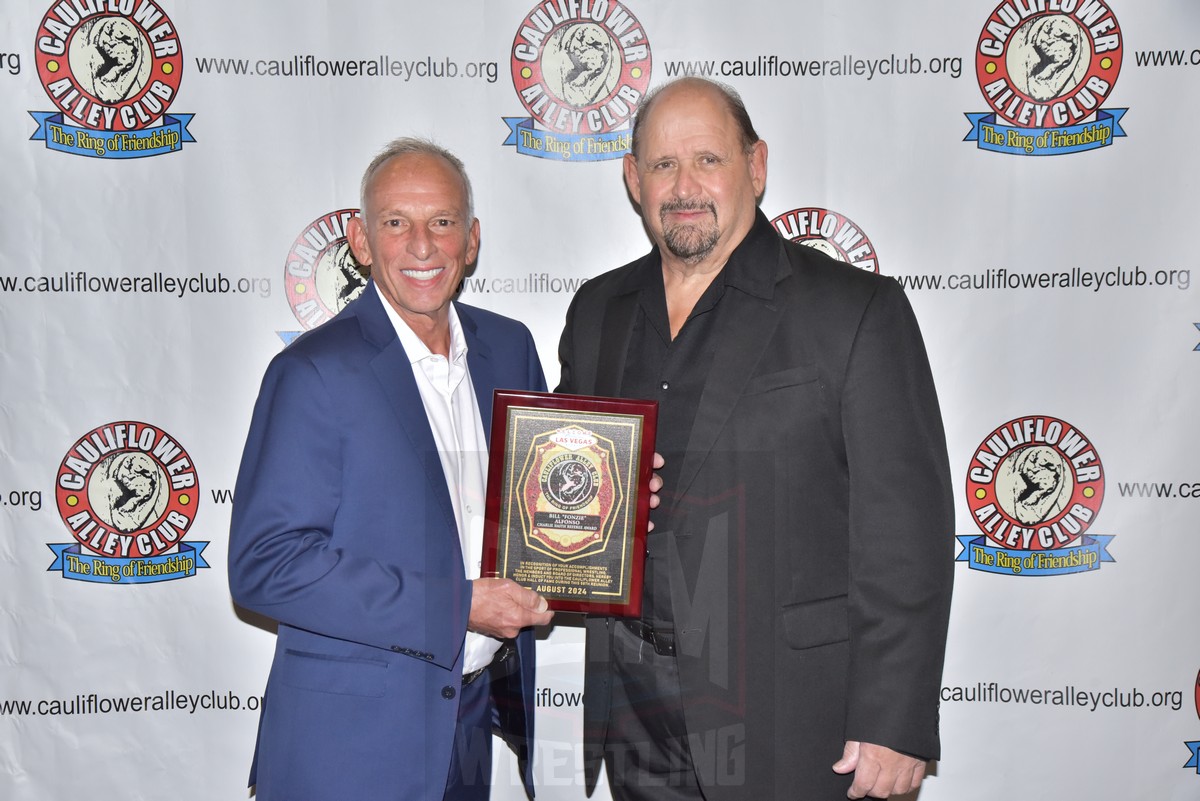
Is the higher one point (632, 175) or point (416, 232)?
point (632, 175)

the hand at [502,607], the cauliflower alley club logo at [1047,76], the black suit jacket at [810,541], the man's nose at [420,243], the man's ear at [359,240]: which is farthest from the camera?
the cauliflower alley club logo at [1047,76]

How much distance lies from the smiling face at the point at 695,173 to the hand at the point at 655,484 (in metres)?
0.55

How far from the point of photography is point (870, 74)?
318 centimetres

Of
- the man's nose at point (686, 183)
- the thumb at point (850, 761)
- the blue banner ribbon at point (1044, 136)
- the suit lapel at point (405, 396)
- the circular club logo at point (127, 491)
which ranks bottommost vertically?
the thumb at point (850, 761)

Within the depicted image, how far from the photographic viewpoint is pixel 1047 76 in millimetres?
3150

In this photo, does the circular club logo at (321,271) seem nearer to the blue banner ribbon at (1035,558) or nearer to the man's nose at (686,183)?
the man's nose at (686,183)

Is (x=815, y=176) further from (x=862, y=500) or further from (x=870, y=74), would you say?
(x=862, y=500)

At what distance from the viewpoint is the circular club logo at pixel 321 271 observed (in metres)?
3.22

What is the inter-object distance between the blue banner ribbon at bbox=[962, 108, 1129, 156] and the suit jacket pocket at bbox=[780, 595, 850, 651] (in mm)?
1908

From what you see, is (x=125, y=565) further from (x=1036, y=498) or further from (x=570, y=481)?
(x=1036, y=498)

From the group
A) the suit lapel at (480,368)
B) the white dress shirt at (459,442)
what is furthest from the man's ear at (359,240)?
the suit lapel at (480,368)

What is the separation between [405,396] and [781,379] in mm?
933

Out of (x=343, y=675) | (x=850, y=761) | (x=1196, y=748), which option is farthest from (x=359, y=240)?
(x=1196, y=748)

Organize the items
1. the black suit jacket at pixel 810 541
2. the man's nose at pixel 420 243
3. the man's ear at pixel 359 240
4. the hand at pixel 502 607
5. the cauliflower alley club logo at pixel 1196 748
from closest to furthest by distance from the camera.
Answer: the black suit jacket at pixel 810 541
the hand at pixel 502 607
the man's nose at pixel 420 243
the man's ear at pixel 359 240
the cauliflower alley club logo at pixel 1196 748
